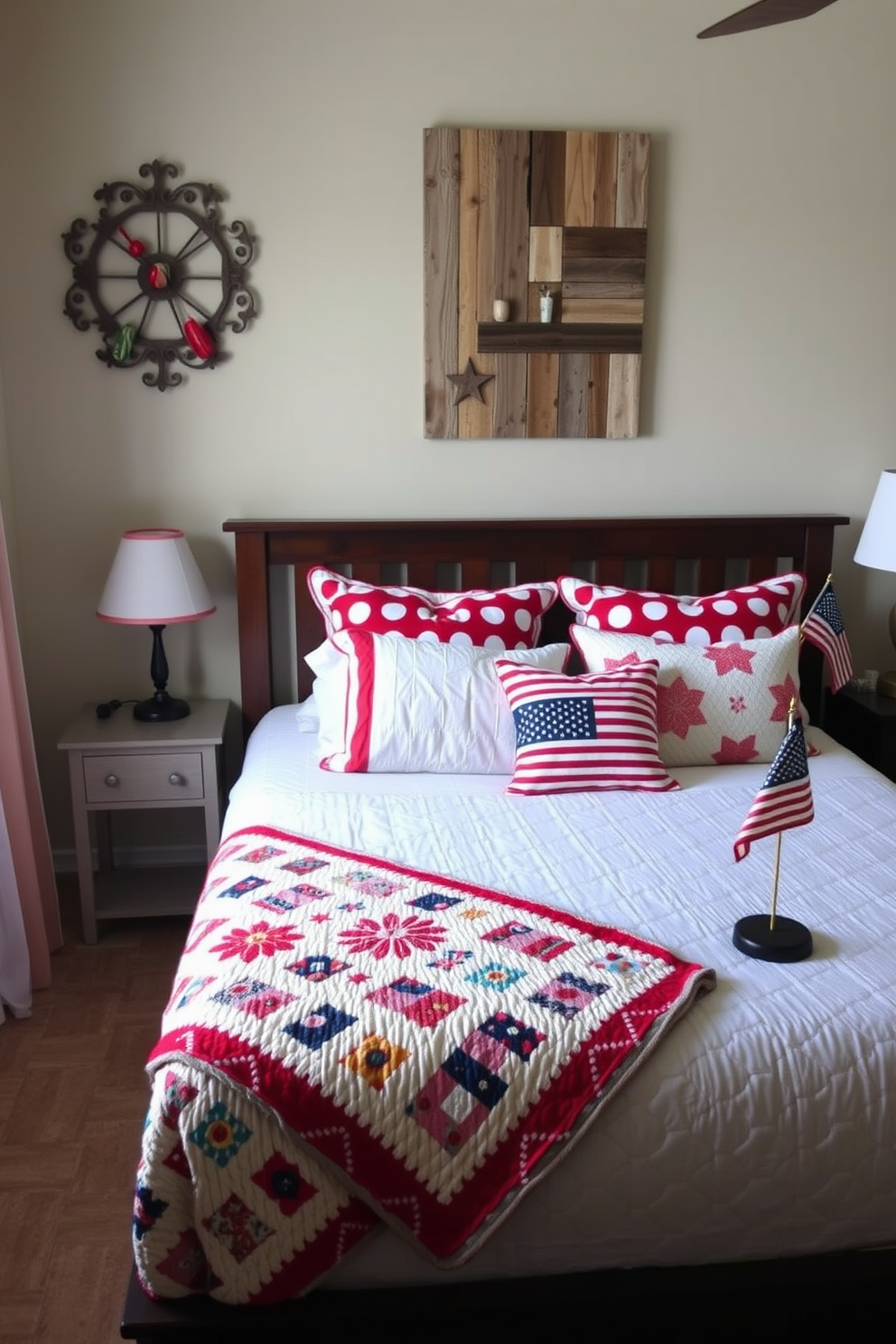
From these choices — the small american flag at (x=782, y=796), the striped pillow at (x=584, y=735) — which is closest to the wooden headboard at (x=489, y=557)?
the striped pillow at (x=584, y=735)

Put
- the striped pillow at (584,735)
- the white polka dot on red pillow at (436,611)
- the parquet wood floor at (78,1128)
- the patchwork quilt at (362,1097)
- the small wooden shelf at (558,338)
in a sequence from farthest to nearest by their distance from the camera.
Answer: the small wooden shelf at (558,338), the white polka dot on red pillow at (436,611), the striped pillow at (584,735), the parquet wood floor at (78,1128), the patchwork quilt at (362,1097)

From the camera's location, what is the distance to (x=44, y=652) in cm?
327

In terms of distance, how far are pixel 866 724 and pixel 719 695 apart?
63 centimetres

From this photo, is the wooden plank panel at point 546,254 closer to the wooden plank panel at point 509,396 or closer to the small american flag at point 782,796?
the wooden plank panel at point 509,396

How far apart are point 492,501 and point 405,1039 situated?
6.47ft

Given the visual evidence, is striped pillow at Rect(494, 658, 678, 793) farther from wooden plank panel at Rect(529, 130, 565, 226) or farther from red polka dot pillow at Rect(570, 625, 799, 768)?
wooden plank panel at Rect(529, 130, 565, 226)

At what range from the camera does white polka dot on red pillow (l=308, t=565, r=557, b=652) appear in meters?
2.93

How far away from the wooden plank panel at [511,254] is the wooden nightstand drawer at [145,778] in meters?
1.24

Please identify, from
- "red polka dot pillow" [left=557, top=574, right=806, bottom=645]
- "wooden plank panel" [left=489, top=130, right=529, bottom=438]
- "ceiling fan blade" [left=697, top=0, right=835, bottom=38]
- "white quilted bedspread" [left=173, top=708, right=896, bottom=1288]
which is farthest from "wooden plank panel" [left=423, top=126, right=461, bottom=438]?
"white quilted bedspread" [left=173, top=708, right=896, bottom=1288]

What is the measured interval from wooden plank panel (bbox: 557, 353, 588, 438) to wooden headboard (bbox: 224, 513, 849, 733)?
256mm

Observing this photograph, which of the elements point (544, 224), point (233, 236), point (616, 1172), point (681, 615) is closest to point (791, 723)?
point (616, 1172)

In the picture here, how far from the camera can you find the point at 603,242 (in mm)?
3135

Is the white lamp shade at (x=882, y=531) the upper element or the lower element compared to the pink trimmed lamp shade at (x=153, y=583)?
upper

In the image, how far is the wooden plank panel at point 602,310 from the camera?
316 cm
